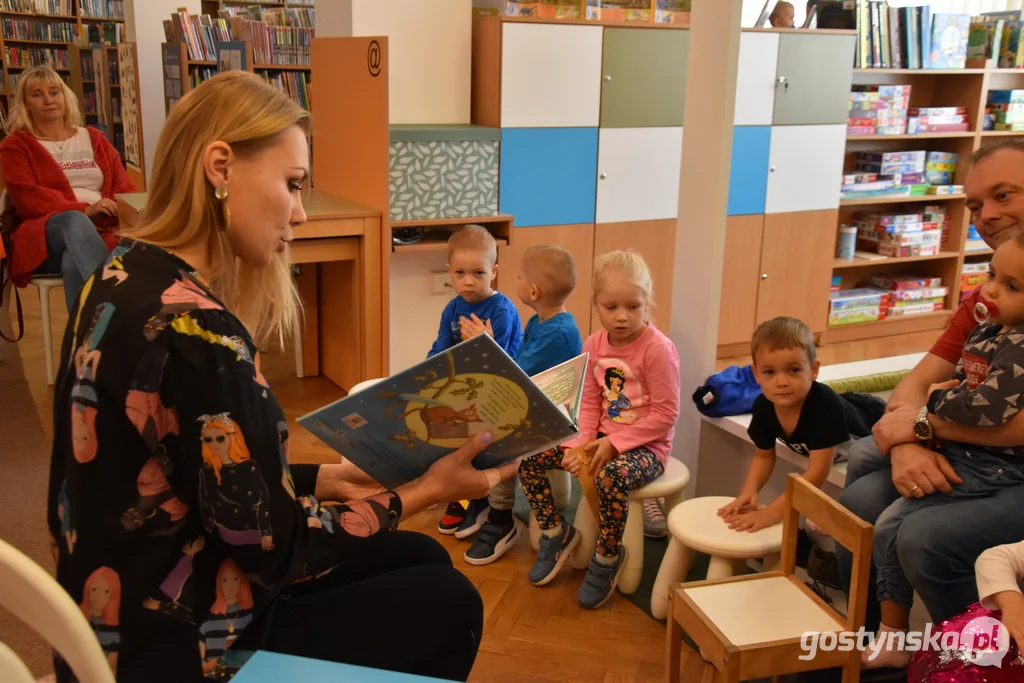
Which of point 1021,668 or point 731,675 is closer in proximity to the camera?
point 1021,668

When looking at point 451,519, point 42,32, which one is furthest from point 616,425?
point 42,32

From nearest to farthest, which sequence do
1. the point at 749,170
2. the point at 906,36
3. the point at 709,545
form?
the point at 709,545, the point at 749,170, the point at 906,36

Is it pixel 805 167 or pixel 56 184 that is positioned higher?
pixel 805 167

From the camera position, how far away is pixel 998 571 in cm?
146

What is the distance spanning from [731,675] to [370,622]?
0.67 metres

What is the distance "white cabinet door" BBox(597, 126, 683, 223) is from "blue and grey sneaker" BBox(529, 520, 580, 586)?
197cm

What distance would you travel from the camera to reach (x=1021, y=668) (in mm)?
1401

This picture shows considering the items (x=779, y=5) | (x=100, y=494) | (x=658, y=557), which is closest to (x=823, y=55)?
(x=779, y=5)

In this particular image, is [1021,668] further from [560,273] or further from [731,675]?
[560,273]

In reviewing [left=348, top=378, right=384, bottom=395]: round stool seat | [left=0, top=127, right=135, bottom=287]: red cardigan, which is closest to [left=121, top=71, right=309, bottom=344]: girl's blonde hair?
[left=348, top=378, right=384, bottom=395]: round stool seat

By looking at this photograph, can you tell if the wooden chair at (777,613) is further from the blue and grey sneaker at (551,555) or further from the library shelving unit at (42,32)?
the library shelving unit at (42,32)

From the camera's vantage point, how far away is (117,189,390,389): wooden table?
327 centimetres

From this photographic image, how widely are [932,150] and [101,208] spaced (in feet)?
14.2

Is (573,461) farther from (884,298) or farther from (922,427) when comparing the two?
(884,298)
